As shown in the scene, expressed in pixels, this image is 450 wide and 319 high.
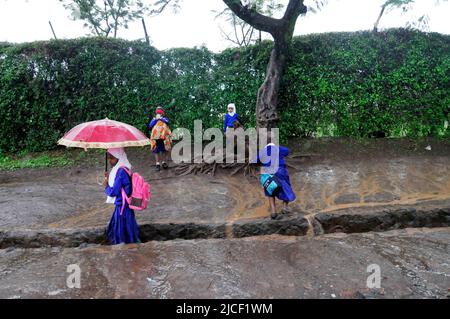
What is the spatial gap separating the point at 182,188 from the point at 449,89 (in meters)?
8.17

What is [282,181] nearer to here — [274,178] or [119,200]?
[274,178]

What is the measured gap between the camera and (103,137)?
418cm

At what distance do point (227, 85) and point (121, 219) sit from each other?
6.49m

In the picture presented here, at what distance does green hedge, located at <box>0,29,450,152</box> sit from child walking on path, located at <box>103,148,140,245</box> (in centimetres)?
591

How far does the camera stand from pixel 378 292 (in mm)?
3229

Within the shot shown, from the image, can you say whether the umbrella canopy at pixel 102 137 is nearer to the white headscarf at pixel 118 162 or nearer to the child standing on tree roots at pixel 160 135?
the white headscarf at pixel 118 162

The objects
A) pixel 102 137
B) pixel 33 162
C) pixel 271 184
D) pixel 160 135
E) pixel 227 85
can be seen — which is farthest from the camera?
pixel 227 85

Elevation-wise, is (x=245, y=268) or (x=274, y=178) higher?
(x=274, y=178)

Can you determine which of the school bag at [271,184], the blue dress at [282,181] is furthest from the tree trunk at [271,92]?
the school bag at [271,184]

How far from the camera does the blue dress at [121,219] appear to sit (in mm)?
4566

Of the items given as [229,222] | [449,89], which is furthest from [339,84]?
[229,222]

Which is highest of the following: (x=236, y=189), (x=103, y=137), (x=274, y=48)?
(x=274, y=48)

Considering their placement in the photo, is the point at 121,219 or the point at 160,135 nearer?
the point at 121,219

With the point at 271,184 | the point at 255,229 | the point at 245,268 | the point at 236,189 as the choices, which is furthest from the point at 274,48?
the point at 245,268
